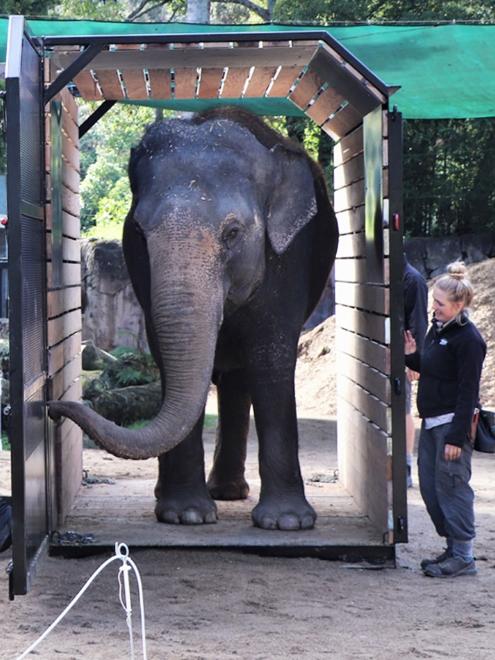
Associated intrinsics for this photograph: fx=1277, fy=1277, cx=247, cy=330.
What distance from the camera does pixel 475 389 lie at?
6.77 metres

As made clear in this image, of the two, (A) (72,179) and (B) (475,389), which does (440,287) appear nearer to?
(B) (475,389)

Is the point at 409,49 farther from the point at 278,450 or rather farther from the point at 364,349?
the point at 278,450

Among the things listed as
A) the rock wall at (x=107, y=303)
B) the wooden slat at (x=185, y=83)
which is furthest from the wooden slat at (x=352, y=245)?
the rock wall at (x=107, y=303)

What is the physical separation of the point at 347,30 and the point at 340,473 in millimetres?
3429

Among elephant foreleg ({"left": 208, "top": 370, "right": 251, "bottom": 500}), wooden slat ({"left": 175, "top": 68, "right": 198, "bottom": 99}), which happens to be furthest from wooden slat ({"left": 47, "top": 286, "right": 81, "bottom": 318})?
wooden slat ({"left": 175, "top": 68, "right": 198, "bottom": 99})

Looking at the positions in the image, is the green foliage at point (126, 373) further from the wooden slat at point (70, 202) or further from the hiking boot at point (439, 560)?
the hiking boot at point (439, 560)

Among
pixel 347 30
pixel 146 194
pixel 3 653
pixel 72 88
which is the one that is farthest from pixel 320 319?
pixel 3 653

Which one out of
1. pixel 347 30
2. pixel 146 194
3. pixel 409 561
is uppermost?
pixel 347 30

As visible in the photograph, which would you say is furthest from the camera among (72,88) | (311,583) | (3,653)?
(72,88)

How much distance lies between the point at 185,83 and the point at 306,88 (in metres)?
0.82

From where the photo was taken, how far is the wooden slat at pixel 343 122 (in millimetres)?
8023

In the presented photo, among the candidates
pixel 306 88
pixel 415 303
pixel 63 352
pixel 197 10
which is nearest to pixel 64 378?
pixel 63 352

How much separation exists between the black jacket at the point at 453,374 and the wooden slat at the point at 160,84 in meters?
2.55

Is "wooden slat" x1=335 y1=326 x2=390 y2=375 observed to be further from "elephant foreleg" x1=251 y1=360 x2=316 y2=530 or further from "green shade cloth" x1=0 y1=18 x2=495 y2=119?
"green shade cloth" x1=0 y1=18 x2=495 y2=119
